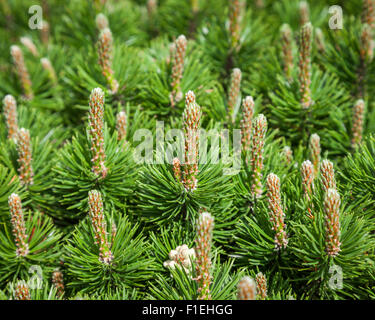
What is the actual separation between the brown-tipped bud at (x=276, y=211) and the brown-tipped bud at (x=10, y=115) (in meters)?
0.50

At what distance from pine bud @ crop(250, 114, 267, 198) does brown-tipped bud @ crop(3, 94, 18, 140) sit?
46 cm

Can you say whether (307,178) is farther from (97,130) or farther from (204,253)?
(97,130)

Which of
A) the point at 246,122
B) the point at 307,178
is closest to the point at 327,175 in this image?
the point at 307,178

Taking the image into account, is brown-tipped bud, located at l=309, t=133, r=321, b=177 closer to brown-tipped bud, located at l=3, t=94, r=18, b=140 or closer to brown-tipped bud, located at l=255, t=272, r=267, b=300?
brown-tipped bud, located at l=255, t=272, r=267, b=300

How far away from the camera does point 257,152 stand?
2.18 feet

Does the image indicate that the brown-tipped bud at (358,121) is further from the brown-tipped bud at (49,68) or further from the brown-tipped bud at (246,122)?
the brown-tipped bud at (49,68)

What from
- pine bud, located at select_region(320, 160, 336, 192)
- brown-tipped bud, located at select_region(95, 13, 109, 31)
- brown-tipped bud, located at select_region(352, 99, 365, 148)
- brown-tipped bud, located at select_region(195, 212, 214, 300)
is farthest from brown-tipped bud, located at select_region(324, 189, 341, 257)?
brown-tipped bud, located at select_region(95, 13, 109, 31)

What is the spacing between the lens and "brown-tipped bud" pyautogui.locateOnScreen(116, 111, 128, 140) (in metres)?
0.75

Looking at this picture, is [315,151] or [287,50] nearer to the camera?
[315,151]

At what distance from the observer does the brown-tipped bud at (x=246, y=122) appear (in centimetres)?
70

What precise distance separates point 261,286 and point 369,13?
2.25 feet

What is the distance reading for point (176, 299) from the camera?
1.89 ft
